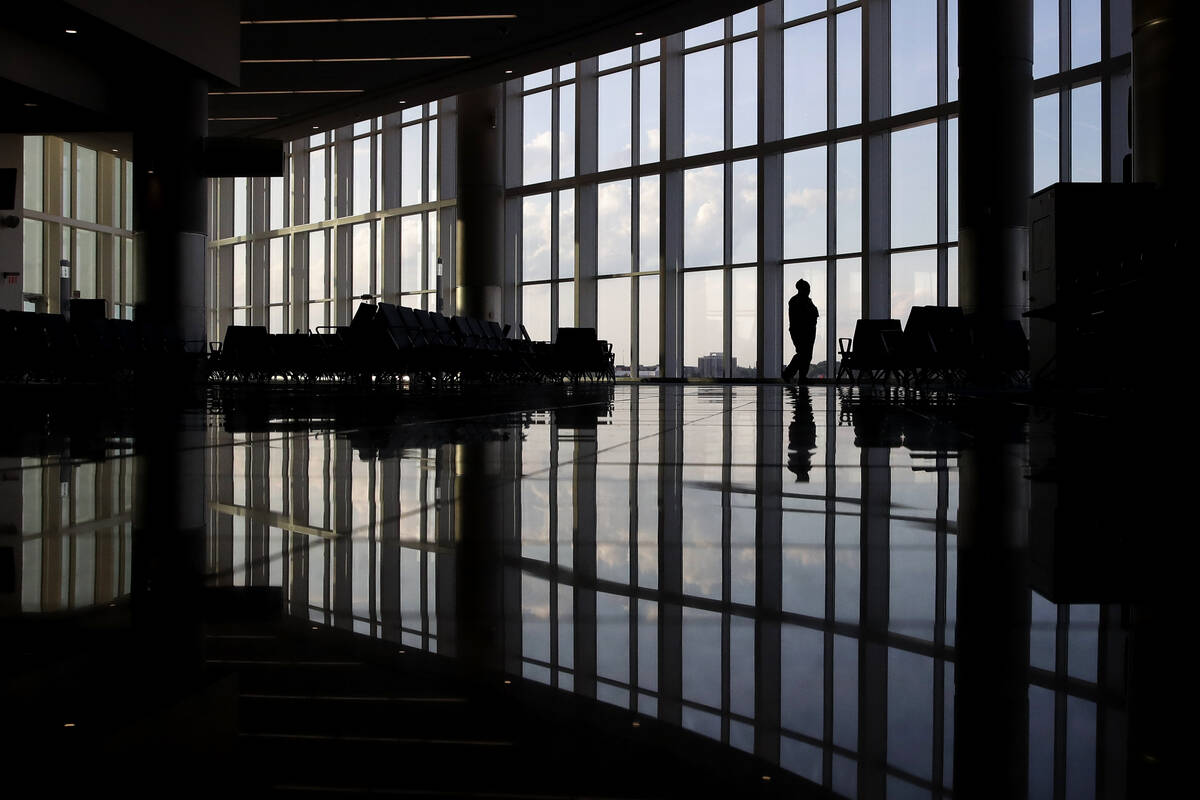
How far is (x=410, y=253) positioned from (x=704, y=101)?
10.0 meters

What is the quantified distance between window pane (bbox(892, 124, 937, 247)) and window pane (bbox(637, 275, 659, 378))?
6.20 meters

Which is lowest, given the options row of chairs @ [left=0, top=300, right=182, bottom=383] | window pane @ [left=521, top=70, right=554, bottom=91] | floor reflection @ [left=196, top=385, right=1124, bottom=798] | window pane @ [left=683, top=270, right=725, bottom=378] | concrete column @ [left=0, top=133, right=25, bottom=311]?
floor reflection @ [left=196, top=385, right=1124, bottom=798]

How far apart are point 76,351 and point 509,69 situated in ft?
28.1

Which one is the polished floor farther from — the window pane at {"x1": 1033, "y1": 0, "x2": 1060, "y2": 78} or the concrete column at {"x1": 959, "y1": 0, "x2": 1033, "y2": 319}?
the window pane at {"x1": 1033, "y1": 0, "x2": 1060, "y2": 78}

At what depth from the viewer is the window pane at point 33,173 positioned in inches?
969

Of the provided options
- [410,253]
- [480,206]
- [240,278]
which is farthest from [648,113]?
[240,278]

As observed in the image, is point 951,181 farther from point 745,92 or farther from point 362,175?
point 362,175

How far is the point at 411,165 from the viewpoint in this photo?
88.3 feet

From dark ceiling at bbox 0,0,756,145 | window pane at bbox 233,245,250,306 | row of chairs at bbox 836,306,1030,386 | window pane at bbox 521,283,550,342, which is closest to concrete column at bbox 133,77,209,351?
dark ceiling at bbox 0,0,756,145

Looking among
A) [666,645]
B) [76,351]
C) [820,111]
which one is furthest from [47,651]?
[820,111]

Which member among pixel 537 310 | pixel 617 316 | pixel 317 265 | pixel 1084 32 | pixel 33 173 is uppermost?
pixel 1084 32

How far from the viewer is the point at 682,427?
14.6 feet

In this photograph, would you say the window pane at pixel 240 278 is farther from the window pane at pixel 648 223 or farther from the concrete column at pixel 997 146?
the concrete column at pixel 997 146

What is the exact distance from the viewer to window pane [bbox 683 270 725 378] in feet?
71.5
